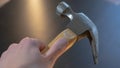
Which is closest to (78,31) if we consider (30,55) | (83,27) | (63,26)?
(83,27)

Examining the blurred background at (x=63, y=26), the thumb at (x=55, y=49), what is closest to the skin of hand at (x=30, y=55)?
the thumb at (x=55, y=49)

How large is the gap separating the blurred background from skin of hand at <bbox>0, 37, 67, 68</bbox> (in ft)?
0.63

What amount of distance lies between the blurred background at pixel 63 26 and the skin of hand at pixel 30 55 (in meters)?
0.19

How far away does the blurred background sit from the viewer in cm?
84

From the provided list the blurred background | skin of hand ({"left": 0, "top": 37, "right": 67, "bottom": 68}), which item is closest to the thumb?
skin of hand ({"left": 0, "top": 37, "right": 67, "bottom": 68})

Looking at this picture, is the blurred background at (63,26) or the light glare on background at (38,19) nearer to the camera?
the blurred background at (63,26)

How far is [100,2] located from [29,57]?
56 centimetres

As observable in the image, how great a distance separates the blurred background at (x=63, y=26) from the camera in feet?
2.75

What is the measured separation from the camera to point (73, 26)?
708 mm

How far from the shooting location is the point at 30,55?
0.61m

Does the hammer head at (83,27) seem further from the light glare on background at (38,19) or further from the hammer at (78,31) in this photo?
the light glare on background at (38,19)

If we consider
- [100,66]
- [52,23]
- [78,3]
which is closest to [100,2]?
[78,3]

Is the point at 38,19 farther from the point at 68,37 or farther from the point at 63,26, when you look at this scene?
the point at 68,37

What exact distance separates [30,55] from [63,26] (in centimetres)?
37
